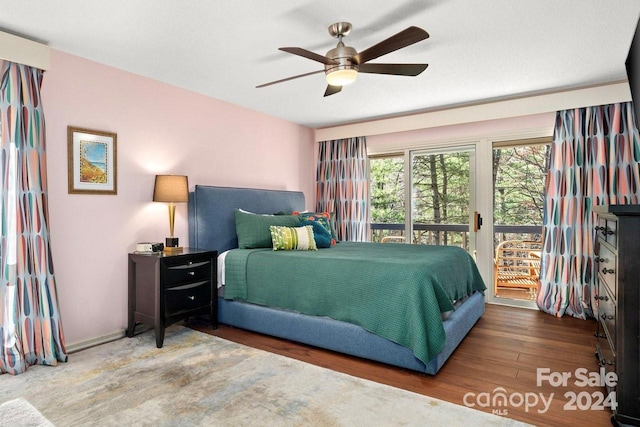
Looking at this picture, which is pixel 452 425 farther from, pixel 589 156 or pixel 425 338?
pixel 589 156

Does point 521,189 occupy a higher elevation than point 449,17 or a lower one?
lower

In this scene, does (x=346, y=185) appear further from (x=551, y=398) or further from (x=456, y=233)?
(x=551, y=398)

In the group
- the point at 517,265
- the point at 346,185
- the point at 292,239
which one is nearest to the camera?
the point at 292,239

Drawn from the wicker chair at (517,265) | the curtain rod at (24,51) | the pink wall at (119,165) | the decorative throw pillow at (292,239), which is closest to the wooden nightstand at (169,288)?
the pink wall at (119,165)

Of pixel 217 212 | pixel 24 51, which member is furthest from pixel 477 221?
pixel 24 51

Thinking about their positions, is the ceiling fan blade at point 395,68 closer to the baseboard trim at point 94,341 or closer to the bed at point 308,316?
the bed at point 308,316

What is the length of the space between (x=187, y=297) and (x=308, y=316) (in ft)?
3.69

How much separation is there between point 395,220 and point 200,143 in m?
2.97

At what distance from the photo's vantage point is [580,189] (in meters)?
3.86

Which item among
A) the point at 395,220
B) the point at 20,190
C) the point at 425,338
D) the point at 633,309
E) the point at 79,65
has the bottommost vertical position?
the point at 425,338

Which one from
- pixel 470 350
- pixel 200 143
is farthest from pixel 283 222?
pixel 470 350

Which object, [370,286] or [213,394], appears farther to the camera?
[370,286]

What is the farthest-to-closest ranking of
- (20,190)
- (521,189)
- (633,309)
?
(521,189) → (20,190) → (633,309)

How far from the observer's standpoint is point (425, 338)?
2439 mm
